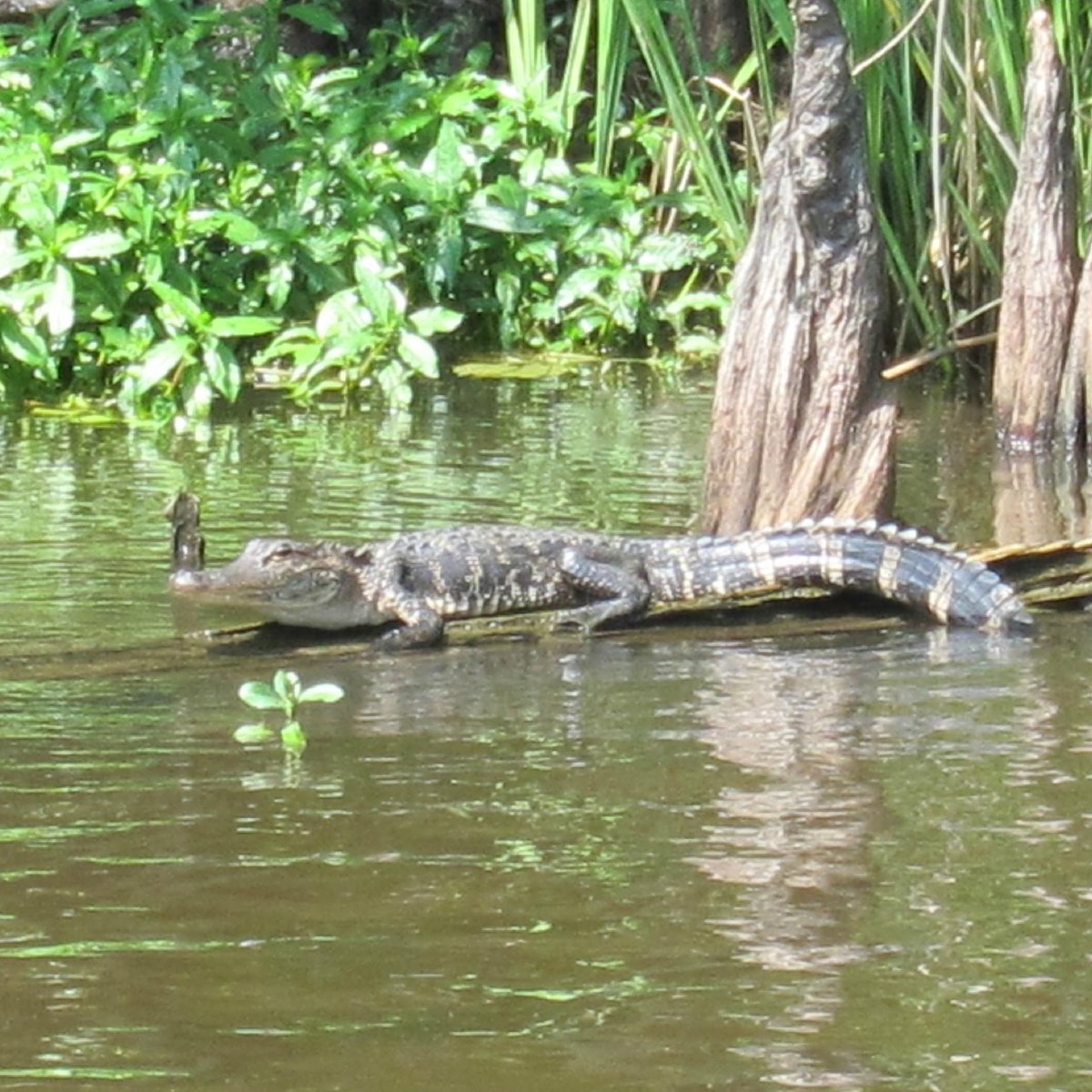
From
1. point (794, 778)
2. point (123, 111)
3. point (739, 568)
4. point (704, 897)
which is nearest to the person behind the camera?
point (704, 897)

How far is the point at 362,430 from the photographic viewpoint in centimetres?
912

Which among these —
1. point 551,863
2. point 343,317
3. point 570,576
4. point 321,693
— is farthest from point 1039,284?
point 551,863

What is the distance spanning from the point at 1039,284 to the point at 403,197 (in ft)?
10.9

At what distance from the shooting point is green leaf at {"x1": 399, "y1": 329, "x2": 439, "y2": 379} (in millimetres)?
9195

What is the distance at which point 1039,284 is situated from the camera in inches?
340

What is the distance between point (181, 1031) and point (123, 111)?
24.6 feet

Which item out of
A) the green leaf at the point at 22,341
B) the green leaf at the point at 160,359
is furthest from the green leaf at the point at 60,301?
the green leaf at the point at 160,359

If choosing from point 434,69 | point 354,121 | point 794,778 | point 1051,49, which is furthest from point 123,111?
point 794,778

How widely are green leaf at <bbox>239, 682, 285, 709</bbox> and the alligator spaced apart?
1145 mm

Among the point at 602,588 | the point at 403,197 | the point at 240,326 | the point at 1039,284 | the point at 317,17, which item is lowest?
the point at 602,588

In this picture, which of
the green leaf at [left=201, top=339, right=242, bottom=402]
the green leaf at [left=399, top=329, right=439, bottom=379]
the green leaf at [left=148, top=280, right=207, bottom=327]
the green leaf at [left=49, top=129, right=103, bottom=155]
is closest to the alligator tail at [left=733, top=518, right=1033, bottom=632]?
the green leaf at [left=399, top=329, right=439, bottom=379]

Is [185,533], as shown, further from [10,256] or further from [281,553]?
[10,256]

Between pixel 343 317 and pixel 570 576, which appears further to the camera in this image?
pixel 343 317

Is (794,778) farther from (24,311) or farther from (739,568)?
(24,311)
